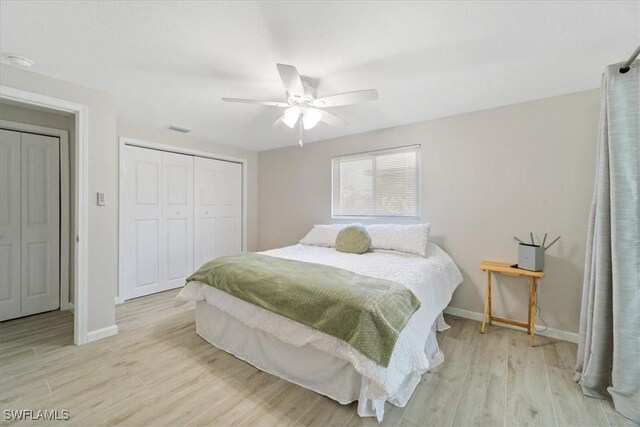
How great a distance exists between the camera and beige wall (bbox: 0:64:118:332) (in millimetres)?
2346

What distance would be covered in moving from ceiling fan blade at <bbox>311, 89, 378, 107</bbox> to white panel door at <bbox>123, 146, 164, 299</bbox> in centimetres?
269

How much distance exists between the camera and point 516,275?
250cm

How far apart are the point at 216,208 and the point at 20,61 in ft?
8.76

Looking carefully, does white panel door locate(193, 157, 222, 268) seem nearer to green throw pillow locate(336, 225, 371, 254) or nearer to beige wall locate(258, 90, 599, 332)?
green throw pillow locate(336, 225, 371, 254)

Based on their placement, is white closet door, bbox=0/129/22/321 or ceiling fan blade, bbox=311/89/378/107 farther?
white closet door, bbox=0/129/22/321

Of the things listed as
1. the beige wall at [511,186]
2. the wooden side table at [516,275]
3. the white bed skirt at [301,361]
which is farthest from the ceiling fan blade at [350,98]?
the wooden side table at [516,275]

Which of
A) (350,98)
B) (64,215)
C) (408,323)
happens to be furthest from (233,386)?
(64,215)

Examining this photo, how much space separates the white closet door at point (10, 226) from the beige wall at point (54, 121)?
0.18 meters

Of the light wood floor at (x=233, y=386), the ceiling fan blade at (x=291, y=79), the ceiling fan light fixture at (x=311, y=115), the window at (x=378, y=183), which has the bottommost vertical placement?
the light wood floor at (x=233, y=386)

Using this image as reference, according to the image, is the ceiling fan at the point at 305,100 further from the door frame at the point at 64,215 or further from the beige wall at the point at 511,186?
the door frame at the point at 64,215

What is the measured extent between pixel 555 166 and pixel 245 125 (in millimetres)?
3334

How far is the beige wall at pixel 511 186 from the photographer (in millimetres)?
2361

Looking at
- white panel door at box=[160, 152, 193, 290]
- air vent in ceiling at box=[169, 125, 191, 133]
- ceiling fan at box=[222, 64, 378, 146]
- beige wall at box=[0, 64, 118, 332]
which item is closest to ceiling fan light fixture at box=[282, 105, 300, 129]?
ceiling fan at box=[222, 64, 378, 146]

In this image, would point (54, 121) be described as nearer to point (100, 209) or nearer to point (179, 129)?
point (179, 129)
